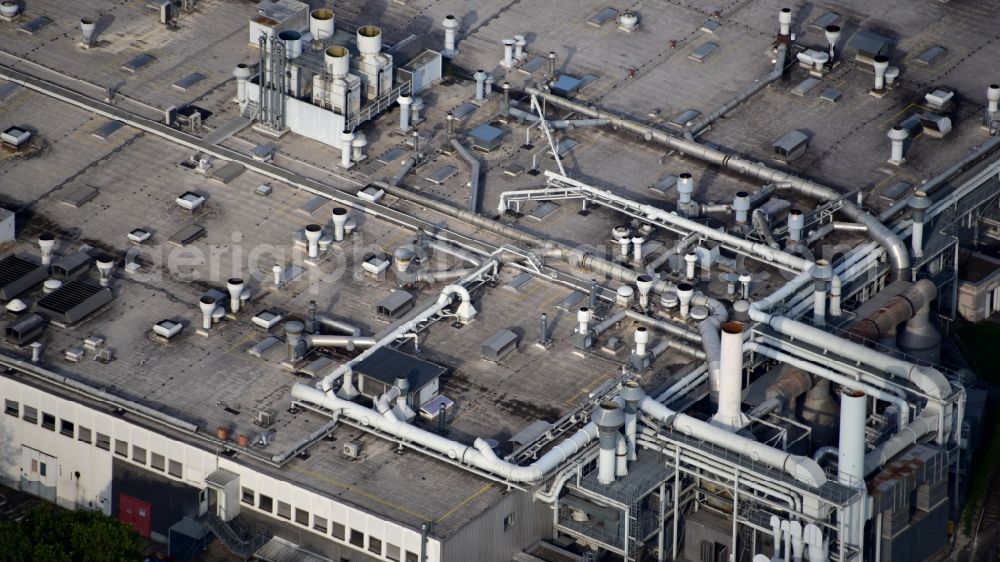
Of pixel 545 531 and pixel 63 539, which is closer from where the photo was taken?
pixel 63 539

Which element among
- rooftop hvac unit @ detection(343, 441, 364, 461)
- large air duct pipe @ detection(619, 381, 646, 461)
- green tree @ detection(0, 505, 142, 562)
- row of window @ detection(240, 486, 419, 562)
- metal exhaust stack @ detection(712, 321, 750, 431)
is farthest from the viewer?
large air duct pipe @ detection(619, 381, 646, 461)

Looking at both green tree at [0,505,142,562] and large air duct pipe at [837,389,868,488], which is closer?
green tree at [0,505,142,562]

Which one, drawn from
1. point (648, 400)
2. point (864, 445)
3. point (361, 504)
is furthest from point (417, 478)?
point (864, 445)

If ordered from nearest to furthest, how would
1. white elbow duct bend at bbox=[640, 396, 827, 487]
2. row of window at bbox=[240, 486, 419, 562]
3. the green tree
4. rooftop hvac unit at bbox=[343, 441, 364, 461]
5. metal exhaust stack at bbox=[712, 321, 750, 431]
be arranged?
1. the green tree
2. row of window at bbox=[240, 486, 419, 562]
3. white elbow duct bend at bbox=[640, 396, 827, 487]
4. metal exhaust stack at bbox=[712, 321, 750, 431]
5. rooftop hvac unit at bbox=[343, 441, 364, 461]

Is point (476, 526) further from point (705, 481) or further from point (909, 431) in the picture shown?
point (909, 431)

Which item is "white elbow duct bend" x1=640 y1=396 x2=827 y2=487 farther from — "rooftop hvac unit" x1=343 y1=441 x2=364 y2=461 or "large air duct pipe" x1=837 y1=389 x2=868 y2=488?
"rooftop hvac unit" x1=343 y1=441 x2=364 y2=461

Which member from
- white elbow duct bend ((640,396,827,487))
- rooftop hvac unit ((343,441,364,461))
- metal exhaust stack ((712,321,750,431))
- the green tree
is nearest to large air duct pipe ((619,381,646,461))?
white elbow duct bend ((640,396,827,487))

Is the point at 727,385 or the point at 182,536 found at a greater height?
the point at 727,385

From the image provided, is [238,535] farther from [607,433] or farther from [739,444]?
[739,444]

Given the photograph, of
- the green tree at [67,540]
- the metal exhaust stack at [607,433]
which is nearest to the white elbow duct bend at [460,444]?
the metal exhaust stack at [607,433]
